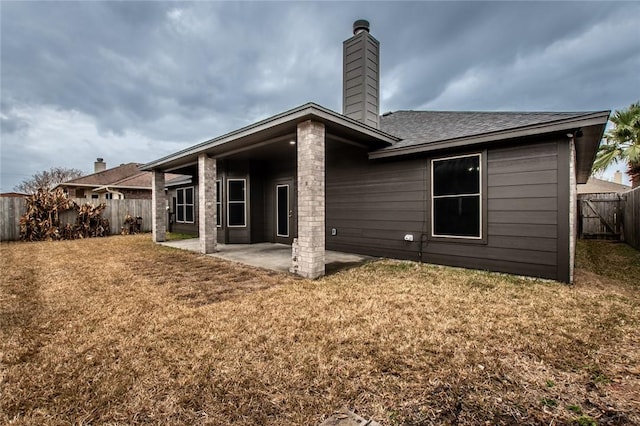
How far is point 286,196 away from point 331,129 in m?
3.78

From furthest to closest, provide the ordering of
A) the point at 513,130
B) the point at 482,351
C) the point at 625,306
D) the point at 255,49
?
the point at 255,49
the point at 513,130
the point at 625,306
the point at 482,351

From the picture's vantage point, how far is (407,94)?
14.6 metres

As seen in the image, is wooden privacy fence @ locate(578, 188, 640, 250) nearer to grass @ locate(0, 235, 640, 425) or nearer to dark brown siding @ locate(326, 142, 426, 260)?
grass @ locate(0, 235, 640, 425)

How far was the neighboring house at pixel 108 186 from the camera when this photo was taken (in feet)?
54.5

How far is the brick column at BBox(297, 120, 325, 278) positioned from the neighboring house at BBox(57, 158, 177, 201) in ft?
50.2

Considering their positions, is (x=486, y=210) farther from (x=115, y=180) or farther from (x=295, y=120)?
(x=115, y=180)

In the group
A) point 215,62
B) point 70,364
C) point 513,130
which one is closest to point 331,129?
point 513,130

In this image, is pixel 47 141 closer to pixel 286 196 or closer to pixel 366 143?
pixel 286 196

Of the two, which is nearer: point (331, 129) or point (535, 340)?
point (535, 340)

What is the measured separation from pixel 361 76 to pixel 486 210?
157 inches

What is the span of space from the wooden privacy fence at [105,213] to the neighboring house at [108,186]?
16.8 ft

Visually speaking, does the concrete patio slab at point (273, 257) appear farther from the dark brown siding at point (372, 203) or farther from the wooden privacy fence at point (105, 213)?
the wooden privacy fence at point (105, 213)

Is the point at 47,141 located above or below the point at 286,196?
above

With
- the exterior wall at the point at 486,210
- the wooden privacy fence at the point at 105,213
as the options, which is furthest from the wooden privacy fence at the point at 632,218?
the wooden privacy fence at the point at 105,213
